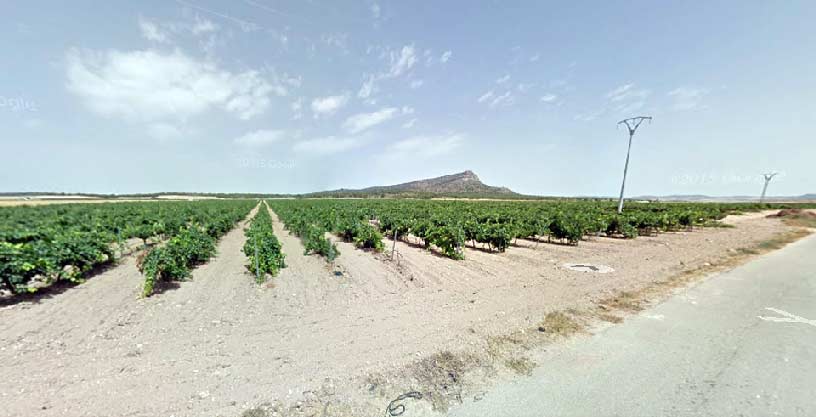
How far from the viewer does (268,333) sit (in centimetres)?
534

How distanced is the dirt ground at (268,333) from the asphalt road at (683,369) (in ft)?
2.50

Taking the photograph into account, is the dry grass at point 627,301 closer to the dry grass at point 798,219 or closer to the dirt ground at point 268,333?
the dirt ground at point 268,333

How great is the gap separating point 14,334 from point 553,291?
1204 centimetres

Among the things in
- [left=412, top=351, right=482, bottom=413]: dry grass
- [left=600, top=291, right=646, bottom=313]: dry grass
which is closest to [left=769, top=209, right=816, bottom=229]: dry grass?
[left=600, top=291, right=646, bottom=313]: dry grass

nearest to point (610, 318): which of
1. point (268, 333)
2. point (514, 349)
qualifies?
point (514, 349)

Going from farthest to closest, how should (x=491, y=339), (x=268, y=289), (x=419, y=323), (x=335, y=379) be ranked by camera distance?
(x=268, y=289)
(x=419, y=323)
(x=491, y=339)
(x=335, y=379)

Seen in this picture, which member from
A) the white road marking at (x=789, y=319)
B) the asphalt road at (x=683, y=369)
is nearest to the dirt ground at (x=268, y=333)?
the asphalt road at (x=683, y=369)

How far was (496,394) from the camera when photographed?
3.53 meters

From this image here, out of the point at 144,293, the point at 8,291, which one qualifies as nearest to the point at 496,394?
the point at 144,293

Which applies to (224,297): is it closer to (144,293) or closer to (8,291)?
(144,293)

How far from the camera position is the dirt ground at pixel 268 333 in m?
3.51

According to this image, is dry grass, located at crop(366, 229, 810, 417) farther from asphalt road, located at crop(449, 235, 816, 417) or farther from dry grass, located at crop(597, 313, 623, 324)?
asphalt road, located at crop(449, 235, 816, 417)

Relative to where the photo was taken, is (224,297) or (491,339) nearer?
(491,339)

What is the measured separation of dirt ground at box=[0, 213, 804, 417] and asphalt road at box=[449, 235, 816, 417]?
76cm
